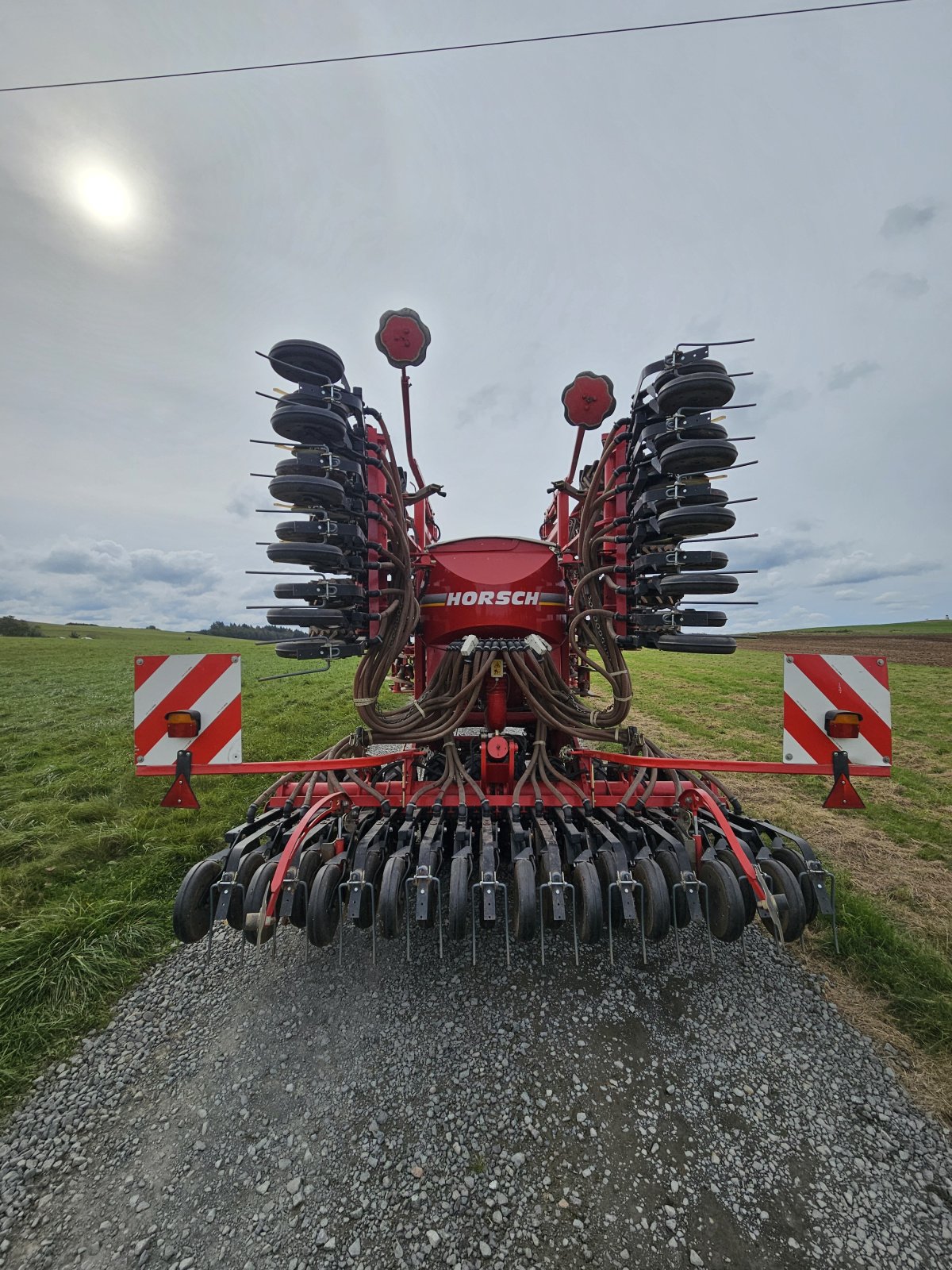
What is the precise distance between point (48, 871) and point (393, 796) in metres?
3.13

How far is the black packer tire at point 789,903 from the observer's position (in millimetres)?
2619

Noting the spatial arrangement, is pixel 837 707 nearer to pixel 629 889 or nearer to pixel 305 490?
pixel 629 889

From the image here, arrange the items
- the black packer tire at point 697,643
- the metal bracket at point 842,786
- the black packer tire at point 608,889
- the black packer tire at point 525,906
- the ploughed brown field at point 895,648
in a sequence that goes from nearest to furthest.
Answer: the black packer tire at point 525,906 < the black packer tire at point 608,889 < the metal bracket at point 842,786 < the black packer tire at point 697,643 < the ploughed brown field at point 895,648

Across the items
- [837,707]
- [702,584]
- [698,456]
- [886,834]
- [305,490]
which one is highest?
[698,456]

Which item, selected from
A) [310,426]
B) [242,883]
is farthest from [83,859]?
[310,426]

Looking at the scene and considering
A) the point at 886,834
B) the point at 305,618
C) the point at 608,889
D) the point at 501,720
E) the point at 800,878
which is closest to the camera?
the point at 608,889

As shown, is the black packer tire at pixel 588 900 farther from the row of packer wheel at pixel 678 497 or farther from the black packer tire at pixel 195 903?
the black packer tire at pixel 195 903

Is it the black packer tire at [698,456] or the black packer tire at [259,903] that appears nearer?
the black packer tire at [259,903]

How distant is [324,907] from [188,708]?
1.43 metres

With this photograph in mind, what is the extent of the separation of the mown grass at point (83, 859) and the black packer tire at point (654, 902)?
9.70ft

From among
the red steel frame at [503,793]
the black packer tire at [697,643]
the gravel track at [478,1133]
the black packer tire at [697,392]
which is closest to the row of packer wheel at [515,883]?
the red steel frame at [503,793]

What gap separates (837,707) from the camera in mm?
3008

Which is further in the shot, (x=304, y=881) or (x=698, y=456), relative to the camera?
(x=698, y=456)

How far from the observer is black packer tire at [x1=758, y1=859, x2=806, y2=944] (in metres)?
2.62
